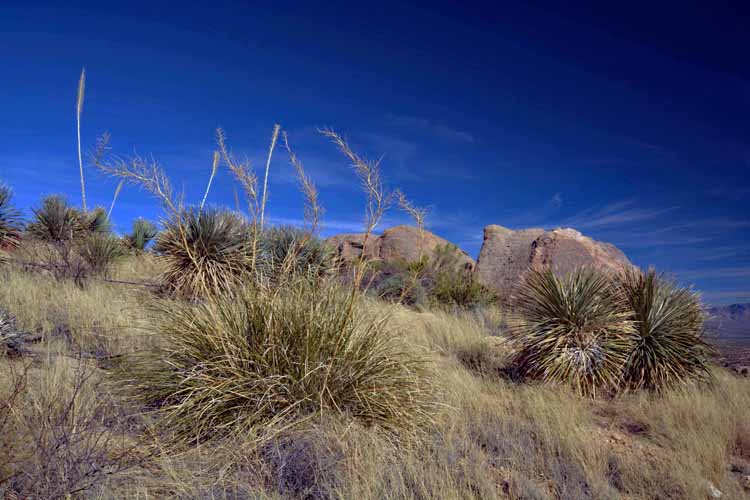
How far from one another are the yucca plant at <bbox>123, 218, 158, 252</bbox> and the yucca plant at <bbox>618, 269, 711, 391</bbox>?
15554 millimetres

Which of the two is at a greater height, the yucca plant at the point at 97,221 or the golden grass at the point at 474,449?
the yucca plant at the point at 97,221

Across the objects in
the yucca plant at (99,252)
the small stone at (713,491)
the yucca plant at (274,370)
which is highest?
the yucca plant at (99,252)

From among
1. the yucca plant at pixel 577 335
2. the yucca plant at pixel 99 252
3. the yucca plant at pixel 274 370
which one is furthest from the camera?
the yucca plant at pixel 99 252

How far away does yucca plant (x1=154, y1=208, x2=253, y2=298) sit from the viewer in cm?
934

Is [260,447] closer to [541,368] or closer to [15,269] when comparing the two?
[541,368]

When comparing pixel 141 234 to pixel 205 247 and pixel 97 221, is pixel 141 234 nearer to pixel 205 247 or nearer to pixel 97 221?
pixel 97 221

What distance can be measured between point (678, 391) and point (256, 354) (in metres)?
6.15

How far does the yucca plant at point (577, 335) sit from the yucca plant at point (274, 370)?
277 centimetres

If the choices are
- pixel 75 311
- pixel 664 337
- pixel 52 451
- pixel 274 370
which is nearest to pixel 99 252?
pixel 75 311

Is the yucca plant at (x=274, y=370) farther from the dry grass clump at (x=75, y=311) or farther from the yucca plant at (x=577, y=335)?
the yucca plant at (x=577, y=335)

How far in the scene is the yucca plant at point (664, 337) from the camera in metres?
7.31

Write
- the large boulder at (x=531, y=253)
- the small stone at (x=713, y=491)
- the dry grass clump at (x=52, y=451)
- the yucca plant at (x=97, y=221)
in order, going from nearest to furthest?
the dry grass clump at (x=52, y=451)
the small stone at (x=713, y=491)
the large boulder at (x=531, y=253)
the yucca plant at (x=97, y=221)

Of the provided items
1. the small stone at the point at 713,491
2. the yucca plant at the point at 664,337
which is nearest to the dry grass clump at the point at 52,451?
the small stone at the point at 713,491

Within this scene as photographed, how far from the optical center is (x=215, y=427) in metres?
4.08
